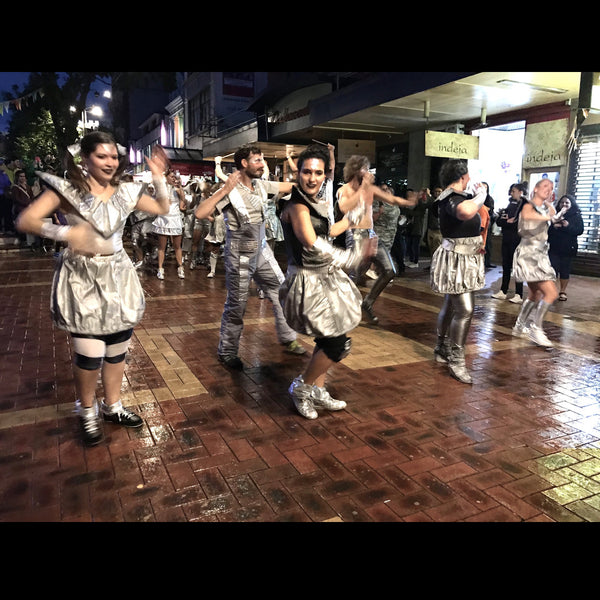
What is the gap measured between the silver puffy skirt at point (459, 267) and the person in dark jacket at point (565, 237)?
4469mm

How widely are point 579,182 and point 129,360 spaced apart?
10824mm

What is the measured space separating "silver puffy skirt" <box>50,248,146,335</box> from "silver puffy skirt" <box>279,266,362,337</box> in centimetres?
117

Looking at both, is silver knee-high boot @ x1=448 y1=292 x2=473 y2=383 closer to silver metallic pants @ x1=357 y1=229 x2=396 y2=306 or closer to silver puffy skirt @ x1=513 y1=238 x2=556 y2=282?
silver puffy skirt @ x1=513 y1=238 x2=556 y2=282

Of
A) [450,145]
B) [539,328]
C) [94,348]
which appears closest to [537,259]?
[539,328]

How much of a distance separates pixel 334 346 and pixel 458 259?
1.88 metres

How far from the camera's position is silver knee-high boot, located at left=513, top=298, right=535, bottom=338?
6066 millimetres

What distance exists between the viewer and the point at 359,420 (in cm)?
368

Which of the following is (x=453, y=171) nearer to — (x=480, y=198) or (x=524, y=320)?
(x=480, y=198)

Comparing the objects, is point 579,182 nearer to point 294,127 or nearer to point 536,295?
point 536,295

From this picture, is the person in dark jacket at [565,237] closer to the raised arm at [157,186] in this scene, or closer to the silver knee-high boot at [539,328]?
the silver knee-high boot at [539,328]

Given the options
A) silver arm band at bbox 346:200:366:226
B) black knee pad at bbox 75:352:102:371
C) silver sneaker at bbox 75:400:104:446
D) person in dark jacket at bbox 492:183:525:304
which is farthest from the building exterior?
silver sneaker at bbox 75:400:104:446

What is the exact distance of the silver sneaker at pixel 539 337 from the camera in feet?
A: 18.4

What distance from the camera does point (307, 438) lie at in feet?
11.1
